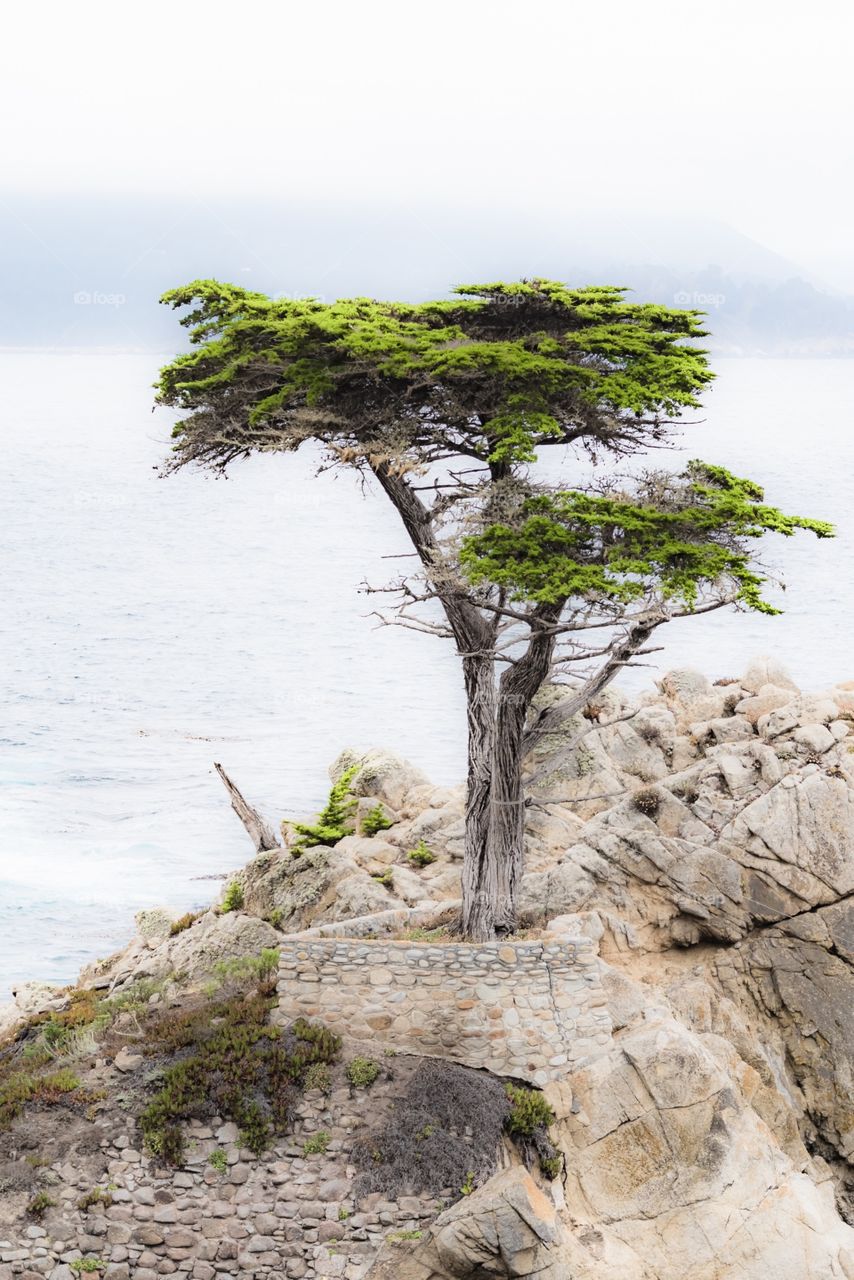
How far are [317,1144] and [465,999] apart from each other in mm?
2811

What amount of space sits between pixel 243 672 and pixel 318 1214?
36.1 metres

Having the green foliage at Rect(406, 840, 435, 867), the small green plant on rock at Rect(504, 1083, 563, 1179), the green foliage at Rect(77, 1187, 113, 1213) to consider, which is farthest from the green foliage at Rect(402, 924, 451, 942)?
the green foliage at Rect(77, 1187, 113, 1213)

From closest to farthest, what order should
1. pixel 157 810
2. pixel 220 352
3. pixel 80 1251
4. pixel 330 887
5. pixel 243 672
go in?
1. pixel 80 1251
2. pixel 220 352
3. pixel 330 887
4. pixel 157 810
5. pixel 243 672

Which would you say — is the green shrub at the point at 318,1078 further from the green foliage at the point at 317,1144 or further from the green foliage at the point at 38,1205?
the green foliage at the point at 38,1205

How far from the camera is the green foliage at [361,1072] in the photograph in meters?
16.4

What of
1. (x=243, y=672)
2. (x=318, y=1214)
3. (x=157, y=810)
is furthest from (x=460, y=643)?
(x=243, y=672)

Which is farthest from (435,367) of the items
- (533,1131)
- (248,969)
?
(533,1131)

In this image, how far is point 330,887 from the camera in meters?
21.7

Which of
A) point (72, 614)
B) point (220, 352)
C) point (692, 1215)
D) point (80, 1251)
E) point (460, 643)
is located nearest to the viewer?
point (80, 1251)

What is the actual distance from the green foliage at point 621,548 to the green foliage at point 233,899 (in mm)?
9181

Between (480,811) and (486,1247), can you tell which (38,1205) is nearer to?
(486,1247)

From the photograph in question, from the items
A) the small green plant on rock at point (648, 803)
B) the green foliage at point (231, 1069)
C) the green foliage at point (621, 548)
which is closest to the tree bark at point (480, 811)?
the green foliage at point (621, 548)

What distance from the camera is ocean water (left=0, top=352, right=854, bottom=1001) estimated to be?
34.5 metres

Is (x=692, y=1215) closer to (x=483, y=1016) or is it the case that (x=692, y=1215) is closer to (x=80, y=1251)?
(x=483, y=1016)
